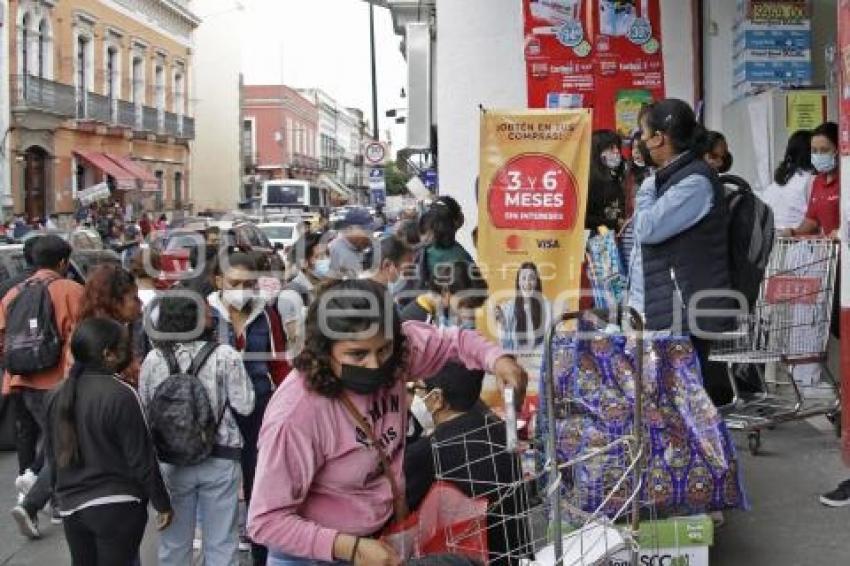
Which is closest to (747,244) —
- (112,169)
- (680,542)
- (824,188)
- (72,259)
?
(680,542)

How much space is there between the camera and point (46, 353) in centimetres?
674

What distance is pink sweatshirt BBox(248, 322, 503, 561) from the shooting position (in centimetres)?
291

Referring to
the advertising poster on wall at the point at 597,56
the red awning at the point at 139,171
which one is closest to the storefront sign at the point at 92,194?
the red awning at the point at 139,171

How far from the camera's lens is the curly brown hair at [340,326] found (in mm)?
2998

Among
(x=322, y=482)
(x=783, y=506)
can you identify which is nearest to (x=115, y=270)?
(x=322, y=482)

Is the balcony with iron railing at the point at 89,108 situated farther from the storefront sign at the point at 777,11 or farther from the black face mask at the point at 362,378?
the black face mask at the point at 362,378

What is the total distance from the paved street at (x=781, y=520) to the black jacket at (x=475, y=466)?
197 centimetres

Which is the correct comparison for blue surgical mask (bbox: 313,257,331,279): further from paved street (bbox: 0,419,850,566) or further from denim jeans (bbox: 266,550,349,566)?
denim jeans (bbox: 266,550,349,566)

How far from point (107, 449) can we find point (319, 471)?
1.98 metres

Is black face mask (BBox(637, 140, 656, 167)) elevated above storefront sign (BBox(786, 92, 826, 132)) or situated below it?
below

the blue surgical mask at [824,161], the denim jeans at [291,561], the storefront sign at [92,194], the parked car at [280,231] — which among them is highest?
the storefront sign at [92,194]

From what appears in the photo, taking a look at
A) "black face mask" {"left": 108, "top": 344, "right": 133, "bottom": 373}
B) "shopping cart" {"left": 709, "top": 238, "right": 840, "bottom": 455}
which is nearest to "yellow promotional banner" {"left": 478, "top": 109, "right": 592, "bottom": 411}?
"shopping cart" {"left": 709, "top": 238, "right": 840, "bottom": 455}

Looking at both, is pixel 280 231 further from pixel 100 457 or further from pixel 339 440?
pixel 339 440

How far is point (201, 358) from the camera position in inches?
200
